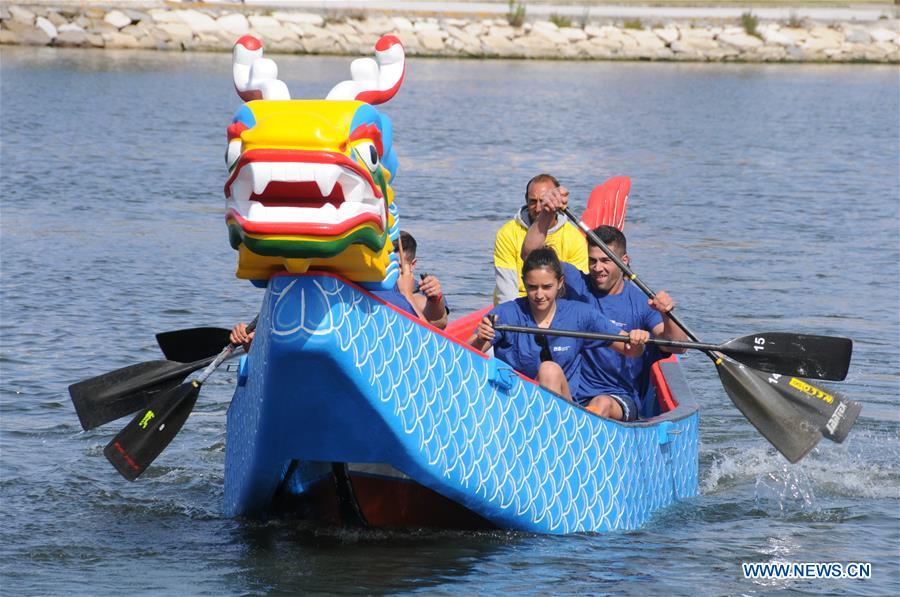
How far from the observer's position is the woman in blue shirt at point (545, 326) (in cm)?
665

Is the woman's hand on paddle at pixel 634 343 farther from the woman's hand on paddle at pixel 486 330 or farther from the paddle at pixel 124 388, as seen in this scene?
the paddle at pixel 124 388

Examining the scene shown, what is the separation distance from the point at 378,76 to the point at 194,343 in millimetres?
2245

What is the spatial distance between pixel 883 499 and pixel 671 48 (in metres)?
30.2

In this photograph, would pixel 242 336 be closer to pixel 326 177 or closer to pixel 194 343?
pixel 194 343

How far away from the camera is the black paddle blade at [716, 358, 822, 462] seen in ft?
24.3

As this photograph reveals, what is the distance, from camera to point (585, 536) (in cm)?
652

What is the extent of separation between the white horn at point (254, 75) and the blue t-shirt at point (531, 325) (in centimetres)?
182

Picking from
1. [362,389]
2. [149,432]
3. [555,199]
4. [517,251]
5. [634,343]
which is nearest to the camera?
[362,389]

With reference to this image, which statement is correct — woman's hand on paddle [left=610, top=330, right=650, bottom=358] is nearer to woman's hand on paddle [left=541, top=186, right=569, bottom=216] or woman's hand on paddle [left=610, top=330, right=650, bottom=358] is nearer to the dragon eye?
woman's hand on paddle [left=541, top=186, right=569, bottom=216]

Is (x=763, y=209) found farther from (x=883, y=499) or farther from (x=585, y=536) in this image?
(x=585, y=536)

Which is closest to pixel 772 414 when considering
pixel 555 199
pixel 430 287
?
pixel 555 199

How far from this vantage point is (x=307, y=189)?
4.77m

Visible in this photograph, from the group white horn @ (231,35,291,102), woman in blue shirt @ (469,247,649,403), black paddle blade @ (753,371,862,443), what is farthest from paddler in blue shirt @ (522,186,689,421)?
white horn @ (231,35,291,102)

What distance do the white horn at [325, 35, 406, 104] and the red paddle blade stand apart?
408 cm
